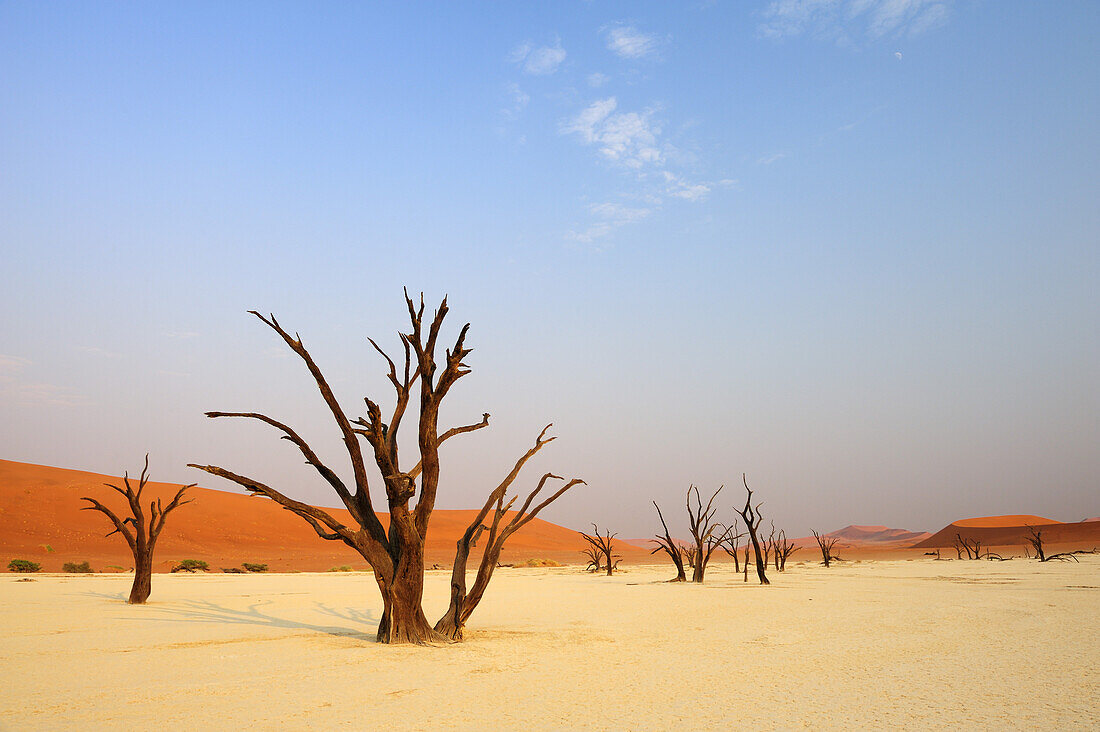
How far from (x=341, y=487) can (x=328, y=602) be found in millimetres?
9208

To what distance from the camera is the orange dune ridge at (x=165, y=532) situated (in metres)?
46.7

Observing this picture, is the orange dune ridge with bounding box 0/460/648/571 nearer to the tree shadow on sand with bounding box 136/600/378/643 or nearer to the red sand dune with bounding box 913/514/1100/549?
the tree shadow on sand with bounding box 136/600/378/643

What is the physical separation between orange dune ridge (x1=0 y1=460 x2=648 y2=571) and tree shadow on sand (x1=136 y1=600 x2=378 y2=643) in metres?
27.2

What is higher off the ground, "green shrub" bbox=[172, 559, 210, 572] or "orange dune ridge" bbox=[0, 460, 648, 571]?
"orange dune ridge" bbox=[0, 460, 648, 571]

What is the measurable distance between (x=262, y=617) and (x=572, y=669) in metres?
8.28

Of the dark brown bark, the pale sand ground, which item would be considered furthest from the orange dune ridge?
the dark brown bark

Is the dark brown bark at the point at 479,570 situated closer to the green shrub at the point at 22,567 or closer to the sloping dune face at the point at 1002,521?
the green shrub at the point at 22,567

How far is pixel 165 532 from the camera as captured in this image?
6112 cm

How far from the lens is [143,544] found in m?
15.9

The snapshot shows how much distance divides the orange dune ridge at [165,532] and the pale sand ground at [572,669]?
3331cm

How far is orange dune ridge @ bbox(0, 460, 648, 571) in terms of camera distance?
46.7 meters

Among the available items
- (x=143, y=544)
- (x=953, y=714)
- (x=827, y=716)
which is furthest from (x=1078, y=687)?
(x=143, y=544)

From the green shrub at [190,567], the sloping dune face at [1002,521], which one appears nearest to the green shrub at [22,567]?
the green shrub at [190,567]

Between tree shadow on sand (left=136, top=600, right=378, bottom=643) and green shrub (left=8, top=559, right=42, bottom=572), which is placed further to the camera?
green shrub (left=8, top=559, right=42, bottom=572)
